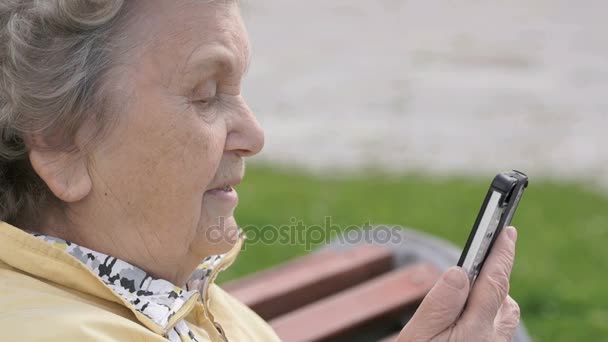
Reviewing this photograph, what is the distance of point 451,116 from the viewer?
7.45m

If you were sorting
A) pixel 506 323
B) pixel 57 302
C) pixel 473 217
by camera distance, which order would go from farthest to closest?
pixel 473 217, pixel 506 323, pixel 57 302

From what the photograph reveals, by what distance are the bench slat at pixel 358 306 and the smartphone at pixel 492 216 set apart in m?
0.88

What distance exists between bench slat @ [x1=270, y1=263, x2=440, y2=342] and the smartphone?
2.88 feet

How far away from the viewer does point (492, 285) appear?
2.18m

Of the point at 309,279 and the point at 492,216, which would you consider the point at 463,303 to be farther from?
the point at 309,279

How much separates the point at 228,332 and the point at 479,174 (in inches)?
167

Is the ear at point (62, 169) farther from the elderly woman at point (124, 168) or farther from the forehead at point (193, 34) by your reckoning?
the forehead at point (193, 34)

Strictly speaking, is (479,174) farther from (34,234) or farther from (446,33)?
(34,234)

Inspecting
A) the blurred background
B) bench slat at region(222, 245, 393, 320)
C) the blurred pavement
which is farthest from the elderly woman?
the blurred pavement

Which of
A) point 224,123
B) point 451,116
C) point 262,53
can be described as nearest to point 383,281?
point 224,123

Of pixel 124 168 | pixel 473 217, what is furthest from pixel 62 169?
pixel 473 217

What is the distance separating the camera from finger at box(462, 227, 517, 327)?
7.17ft

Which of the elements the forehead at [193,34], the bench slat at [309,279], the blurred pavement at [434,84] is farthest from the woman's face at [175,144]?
the blurred pavement at [434,84]

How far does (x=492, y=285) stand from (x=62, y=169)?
3.19 ft
